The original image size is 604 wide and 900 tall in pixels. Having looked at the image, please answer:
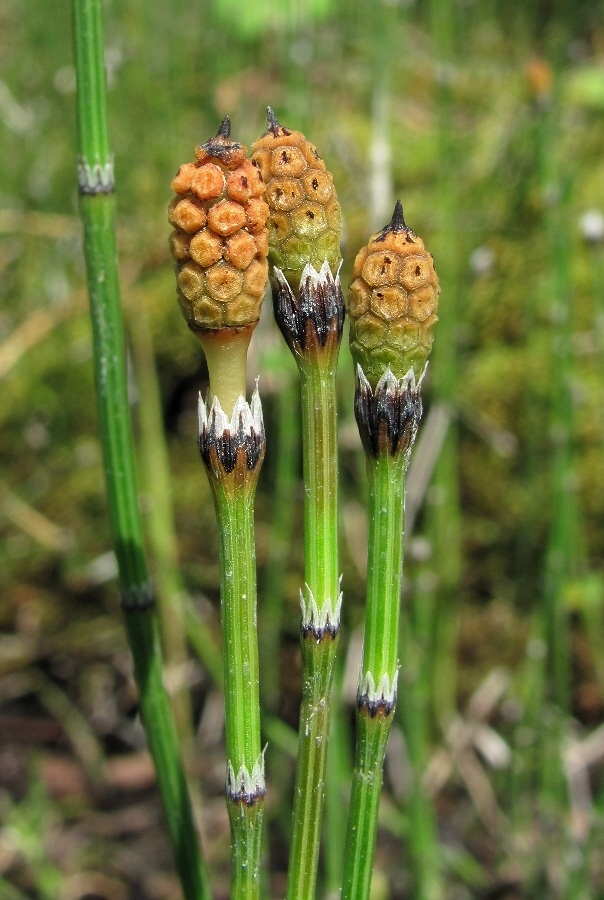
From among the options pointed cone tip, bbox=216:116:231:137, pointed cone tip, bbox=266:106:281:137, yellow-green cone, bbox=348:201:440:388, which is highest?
pointed cone tip, bbox=266:106:281:137

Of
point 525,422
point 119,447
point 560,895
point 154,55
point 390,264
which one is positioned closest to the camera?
point 390,264

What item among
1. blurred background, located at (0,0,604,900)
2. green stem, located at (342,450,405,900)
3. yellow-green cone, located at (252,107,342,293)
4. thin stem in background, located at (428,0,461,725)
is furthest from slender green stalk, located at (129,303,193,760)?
yellow-green cone, located at (252,107,342,293)

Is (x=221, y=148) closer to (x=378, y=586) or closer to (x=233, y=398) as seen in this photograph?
(x=233, y=398)

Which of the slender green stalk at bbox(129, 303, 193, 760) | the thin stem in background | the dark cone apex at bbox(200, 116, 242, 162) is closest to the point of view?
the dark cone apex at bbox(200, 116, 242, 162)

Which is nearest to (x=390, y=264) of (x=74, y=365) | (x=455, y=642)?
(x=455, y=642)

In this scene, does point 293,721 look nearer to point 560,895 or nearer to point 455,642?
point 455,642

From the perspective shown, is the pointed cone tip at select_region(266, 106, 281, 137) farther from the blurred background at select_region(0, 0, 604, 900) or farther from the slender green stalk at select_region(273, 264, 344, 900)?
the blurred background at select_region(0, 0, 604, 900)

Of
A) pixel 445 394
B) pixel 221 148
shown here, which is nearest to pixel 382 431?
pixel 221 148
